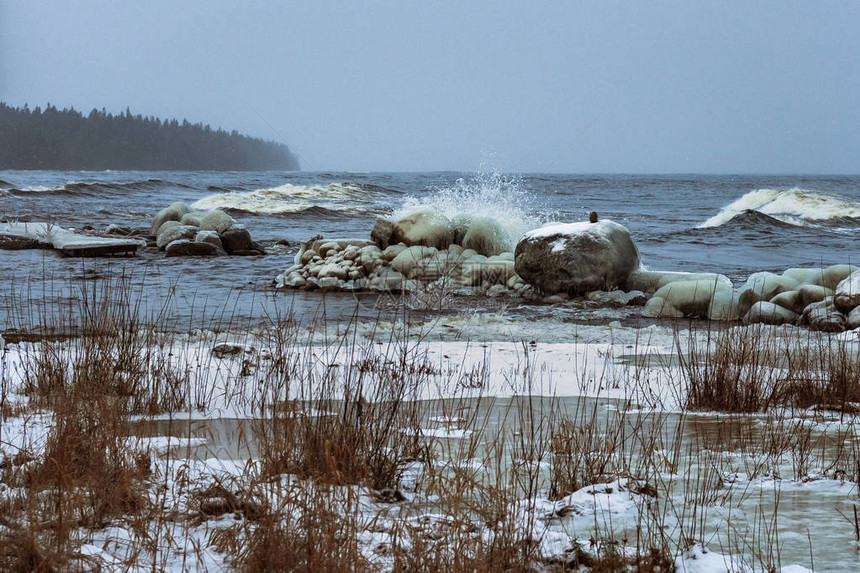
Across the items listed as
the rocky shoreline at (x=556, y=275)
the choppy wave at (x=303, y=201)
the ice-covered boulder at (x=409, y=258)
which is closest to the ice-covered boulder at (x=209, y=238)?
the rocky shoreline at (x=556, y=275)

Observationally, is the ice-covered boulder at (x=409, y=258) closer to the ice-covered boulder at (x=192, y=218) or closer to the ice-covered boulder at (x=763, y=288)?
the ice-covered boulder at (x=763, y=288)

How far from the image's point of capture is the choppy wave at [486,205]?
1428 centimetres

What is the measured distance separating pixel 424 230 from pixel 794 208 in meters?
23.6

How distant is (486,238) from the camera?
13.2 metres

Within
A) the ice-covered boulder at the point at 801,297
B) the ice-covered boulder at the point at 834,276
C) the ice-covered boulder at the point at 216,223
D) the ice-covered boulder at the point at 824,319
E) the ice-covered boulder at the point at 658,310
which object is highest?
the ice-covered boulder at the point at 216,223

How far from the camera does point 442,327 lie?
8453mm

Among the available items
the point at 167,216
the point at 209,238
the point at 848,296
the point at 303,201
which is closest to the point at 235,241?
the point at 209,238

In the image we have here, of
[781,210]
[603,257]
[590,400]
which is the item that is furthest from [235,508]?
[781,210]

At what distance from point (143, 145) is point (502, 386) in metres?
90.3

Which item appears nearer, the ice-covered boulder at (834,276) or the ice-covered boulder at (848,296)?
the ice-covered boulder at (848,296)

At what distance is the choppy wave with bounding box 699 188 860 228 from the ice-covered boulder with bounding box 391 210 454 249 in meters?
15.3

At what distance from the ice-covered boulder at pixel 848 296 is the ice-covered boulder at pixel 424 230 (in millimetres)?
6558

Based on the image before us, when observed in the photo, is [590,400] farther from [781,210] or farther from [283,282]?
[781,210]

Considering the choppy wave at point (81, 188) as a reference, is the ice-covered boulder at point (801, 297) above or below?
below
